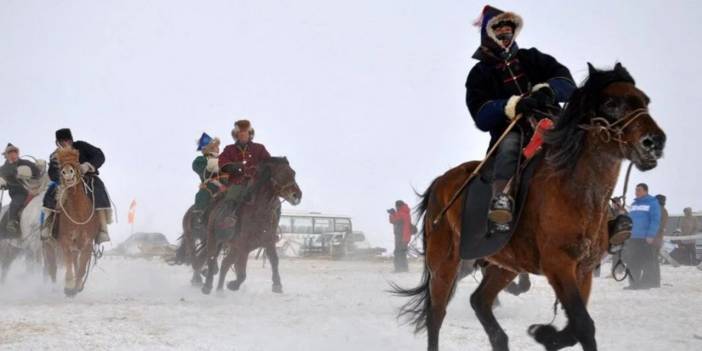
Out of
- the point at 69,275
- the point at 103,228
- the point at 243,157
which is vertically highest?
the point at 243,157

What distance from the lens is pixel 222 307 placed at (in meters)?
10.8

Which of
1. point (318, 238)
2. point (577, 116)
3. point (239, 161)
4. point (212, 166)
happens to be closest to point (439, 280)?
point (577, 116)

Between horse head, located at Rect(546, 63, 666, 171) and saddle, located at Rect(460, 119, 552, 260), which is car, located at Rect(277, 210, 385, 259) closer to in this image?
saddle, located at Rect(460, 119, 552, 260)

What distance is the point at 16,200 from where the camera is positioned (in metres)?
15.9

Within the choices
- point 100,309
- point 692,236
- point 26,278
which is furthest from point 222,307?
point 692,236

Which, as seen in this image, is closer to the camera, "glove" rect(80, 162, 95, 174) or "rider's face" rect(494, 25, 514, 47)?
"rider's face" rect(494, 25, 514, 47)

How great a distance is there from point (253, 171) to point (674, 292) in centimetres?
801

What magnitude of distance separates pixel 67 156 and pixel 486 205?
8.04 m

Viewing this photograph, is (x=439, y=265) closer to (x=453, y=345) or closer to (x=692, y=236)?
(x=453, y=345)

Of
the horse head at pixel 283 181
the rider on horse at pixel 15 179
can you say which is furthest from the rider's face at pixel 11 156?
the horse head at pixel 283 181

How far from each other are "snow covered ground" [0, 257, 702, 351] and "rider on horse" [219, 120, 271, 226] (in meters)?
1.75

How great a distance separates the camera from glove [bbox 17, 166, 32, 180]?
15719 millimetres

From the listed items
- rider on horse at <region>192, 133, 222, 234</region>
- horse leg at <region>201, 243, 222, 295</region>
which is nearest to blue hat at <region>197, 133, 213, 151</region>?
rider on horse at <region>192, 133, 222, 234</region>

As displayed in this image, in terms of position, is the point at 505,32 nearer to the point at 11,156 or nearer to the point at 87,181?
the point at 87,181
